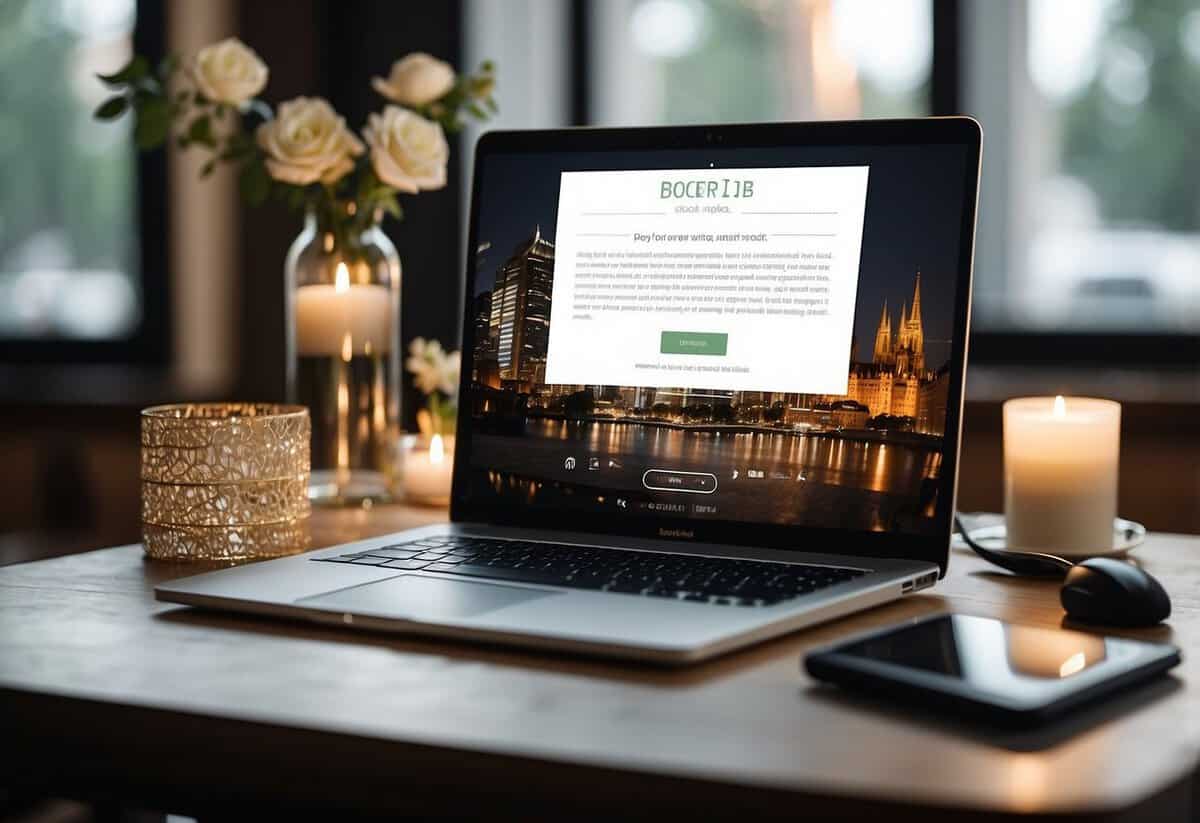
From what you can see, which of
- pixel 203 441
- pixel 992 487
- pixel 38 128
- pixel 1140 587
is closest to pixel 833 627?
pixel 1140 587

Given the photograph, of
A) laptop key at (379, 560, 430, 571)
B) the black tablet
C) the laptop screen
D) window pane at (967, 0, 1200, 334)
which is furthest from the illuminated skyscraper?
window pane at (967, 0, 1200, 334)

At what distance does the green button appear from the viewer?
3.36 ft

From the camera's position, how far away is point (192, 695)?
664 mm

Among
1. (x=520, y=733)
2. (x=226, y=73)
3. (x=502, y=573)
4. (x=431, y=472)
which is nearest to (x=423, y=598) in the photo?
(x=502, y=573)

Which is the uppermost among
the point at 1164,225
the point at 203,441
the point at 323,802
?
the point at 1164,225

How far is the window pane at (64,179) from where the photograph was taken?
3.27 metres

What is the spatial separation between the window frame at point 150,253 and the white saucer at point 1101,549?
2.46 metres

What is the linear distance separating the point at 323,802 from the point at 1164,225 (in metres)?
2.37

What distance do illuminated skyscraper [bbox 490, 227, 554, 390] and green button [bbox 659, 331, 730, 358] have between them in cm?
11

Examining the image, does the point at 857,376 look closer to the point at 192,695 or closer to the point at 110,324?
the point at 192,695

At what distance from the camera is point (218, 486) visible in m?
1.01

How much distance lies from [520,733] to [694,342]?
486mm

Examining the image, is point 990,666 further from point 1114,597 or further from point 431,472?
Result: point 431,472

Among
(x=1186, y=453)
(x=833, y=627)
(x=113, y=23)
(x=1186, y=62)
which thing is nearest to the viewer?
(x=833, y=627)
